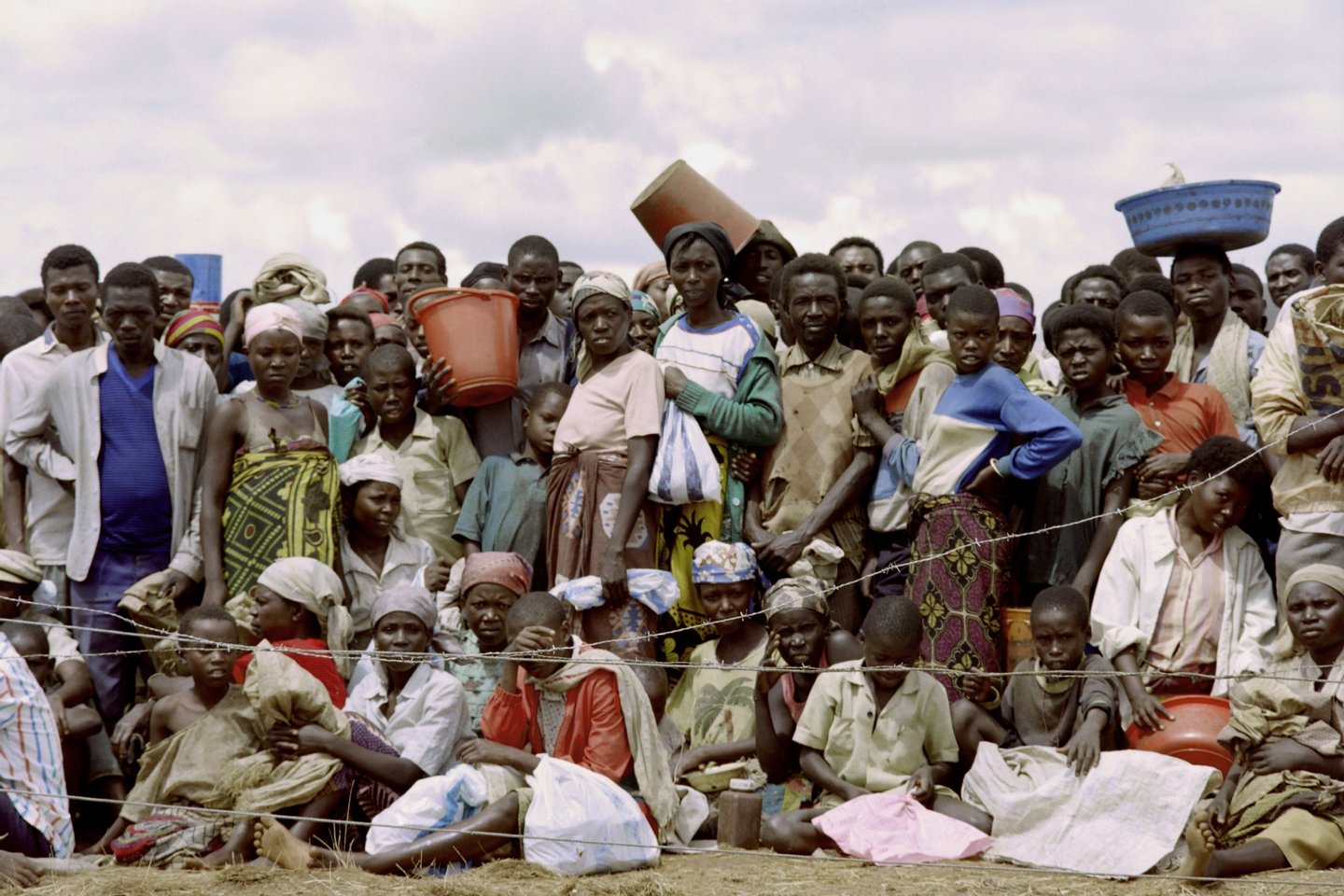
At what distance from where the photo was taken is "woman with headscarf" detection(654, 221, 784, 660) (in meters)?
6.96

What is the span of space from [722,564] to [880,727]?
0.96 metres

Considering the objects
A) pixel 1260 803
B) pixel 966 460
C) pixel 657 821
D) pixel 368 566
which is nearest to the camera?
pixel 1260 803

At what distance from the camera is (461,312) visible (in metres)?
7.23

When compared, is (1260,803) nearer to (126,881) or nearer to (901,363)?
(901,363)

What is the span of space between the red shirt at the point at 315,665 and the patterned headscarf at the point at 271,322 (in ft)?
4.82

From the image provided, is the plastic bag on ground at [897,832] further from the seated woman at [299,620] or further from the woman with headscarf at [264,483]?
the woman with headscarf at [264,483]

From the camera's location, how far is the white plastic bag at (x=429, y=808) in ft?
19.4

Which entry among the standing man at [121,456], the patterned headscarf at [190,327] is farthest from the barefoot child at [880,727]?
the patterned headscarf at [190,327]

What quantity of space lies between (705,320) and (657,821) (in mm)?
2334

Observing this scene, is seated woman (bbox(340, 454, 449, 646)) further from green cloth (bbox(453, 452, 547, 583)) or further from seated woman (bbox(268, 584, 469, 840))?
seated woman (bbox(268, 584, 469, 840))

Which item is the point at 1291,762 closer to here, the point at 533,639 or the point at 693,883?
the point at 693,883

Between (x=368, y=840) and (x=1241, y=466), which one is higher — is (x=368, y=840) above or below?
below

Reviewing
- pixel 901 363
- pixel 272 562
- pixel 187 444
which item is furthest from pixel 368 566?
pixel 901 363

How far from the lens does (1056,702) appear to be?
625 cm
